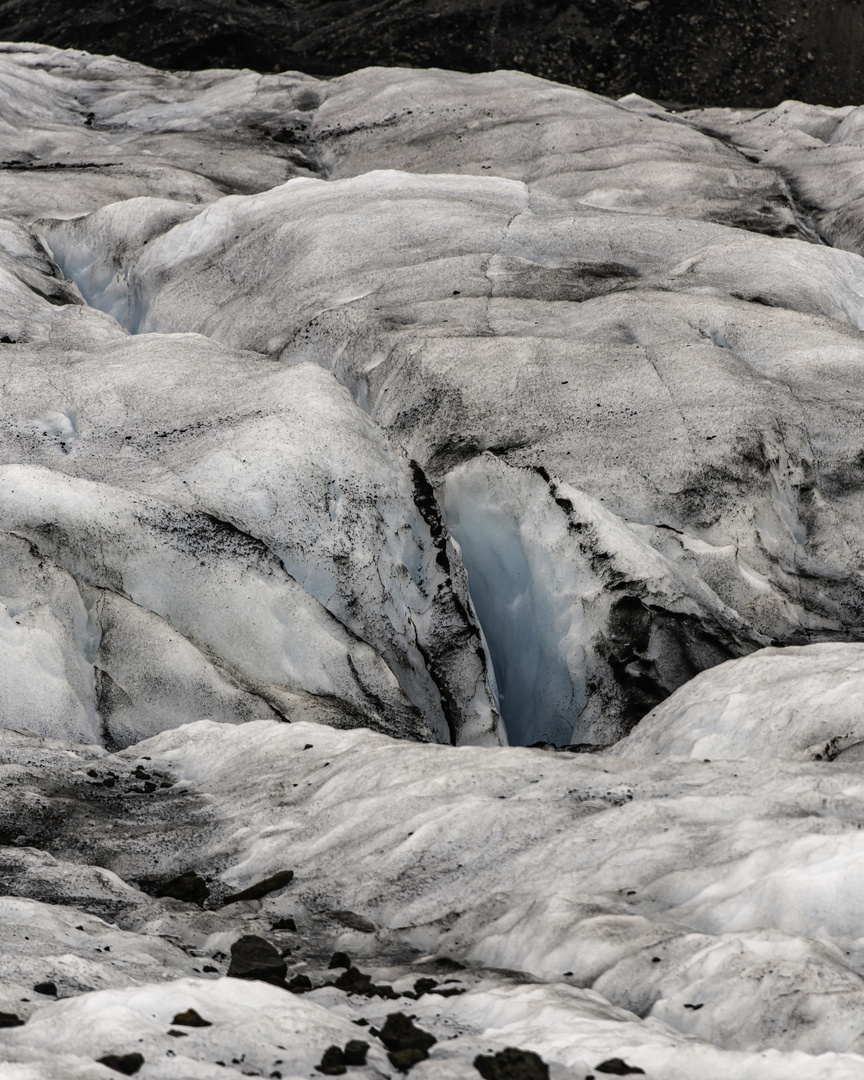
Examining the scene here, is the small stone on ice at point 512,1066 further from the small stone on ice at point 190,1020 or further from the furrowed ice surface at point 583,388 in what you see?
the furrowed ice surface at point 583,388

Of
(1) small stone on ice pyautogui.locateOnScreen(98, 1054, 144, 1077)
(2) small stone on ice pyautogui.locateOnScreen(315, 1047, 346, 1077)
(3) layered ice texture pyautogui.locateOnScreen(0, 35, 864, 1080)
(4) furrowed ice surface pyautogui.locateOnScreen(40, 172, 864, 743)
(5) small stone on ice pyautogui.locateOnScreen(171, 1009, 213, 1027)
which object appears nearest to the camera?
(1) small stone on ice pyautogui.locateOnScreen(98, 1054, 144, 1077)

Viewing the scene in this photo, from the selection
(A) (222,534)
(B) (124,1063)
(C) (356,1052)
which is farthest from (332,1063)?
(A) (222,534)

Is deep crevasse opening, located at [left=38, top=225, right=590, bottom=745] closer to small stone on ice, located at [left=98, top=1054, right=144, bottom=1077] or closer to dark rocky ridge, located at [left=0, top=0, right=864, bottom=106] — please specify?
small stone on ice, located at [left=98, top=1054, right=144, bottom=1077]

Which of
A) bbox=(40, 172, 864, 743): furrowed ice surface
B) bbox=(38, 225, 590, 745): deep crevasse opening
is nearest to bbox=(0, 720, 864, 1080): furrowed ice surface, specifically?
bbox=(38, 225, 590, 745): deep crevasse opening

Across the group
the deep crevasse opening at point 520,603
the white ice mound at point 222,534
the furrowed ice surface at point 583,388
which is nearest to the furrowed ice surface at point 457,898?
the white ice mound at point 222,534

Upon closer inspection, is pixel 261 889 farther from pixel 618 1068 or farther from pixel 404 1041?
pixel 618 1068
